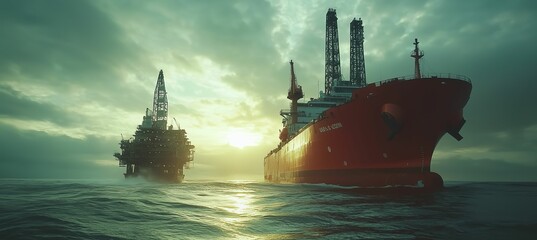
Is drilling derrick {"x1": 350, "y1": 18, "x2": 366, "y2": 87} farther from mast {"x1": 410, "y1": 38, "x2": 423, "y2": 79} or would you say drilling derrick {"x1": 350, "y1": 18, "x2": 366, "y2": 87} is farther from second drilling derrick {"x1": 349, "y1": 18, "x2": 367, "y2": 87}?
mast {"x1": 410, "y1": 38, "x2": 423, "y2": 79}

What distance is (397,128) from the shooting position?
22344 millimetres

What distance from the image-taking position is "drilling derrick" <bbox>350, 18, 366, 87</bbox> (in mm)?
62375

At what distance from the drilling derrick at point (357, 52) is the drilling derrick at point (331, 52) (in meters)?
4.33

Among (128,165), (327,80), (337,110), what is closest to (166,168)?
(128,165)

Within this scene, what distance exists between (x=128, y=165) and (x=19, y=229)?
244 feet

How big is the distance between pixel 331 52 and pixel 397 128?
4029cm

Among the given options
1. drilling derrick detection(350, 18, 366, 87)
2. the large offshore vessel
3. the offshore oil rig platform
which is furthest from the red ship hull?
the offshore oil rig platform

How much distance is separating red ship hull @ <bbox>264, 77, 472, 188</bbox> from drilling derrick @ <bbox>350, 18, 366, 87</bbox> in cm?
3811

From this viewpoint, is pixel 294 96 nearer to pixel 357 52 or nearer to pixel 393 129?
pixel 357 52

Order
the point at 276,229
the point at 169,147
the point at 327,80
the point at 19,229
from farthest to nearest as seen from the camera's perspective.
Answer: the point at 169,147
the point at 327,80
the point at 276,229
the point at 19,229

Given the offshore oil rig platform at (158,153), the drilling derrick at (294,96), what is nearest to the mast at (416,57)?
the drilling derrick at (294,96)

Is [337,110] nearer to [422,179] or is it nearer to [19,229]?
[422,179]

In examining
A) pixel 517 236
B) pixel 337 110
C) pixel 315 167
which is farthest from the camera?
pixel 315 167

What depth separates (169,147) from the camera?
70312mm
